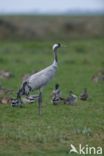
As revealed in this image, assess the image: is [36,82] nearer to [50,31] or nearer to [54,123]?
[54,123]

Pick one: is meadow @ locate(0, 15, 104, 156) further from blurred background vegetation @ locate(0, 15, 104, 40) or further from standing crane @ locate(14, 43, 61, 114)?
blurred background vegetation @ locate(0, 15, 104, 40)

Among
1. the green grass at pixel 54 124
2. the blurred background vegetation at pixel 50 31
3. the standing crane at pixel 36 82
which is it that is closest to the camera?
the green grass at pixel 54 124

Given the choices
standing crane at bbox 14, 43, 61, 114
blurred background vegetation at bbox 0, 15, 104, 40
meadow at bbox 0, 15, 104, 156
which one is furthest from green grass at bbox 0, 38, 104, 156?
blurred background vegetation at bbox 0, 15, 104, 40

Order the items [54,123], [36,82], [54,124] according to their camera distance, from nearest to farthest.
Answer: [54,124]
[54,123]
[36,82]

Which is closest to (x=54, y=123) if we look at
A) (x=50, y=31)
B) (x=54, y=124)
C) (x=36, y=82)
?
(x=54, y=124)

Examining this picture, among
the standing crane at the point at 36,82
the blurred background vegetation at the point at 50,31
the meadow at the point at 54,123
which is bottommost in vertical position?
the meadow at the point at 54,123

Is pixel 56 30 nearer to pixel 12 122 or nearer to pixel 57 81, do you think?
pixel 57 81

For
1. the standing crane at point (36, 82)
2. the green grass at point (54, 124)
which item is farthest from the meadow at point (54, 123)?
the standing crane at point (36, 82)

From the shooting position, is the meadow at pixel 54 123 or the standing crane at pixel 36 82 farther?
the standing crane at pixel 36 82

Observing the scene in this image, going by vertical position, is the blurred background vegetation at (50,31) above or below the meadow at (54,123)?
above

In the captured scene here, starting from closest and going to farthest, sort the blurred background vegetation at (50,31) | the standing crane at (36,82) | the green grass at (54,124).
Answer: the green grass at (54,124) < the standing crane at (36,82) < the blurred background vegetation at (50,31)

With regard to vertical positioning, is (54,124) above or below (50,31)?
below

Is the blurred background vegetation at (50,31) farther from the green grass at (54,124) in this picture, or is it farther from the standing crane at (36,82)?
the standing crane at (36,82)

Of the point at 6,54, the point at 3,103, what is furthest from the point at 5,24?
the point at 3,103
